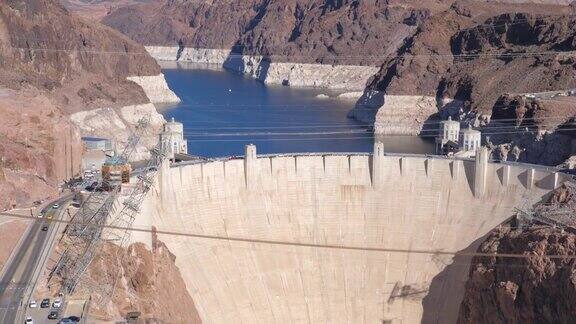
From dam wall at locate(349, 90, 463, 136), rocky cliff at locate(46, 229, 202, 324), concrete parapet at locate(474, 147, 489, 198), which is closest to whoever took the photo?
rocky cliff at locate(46, 229, 202, 324)

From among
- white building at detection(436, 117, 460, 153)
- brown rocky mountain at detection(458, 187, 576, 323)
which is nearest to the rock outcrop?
brown rocky mountain at detection(458, 187, 576, 323)

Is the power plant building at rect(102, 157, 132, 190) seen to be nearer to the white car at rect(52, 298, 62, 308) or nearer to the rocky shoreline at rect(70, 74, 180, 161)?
the white car at rect(52, 298, 62, 308)

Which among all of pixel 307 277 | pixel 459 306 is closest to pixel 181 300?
pixel 307 277

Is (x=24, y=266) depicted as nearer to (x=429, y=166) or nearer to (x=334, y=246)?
A: (x=334, y=246)

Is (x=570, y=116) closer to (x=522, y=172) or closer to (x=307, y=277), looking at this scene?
(x=522, y=172)

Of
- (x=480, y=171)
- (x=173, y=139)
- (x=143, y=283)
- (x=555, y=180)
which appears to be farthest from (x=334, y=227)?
(x=173, y=139)

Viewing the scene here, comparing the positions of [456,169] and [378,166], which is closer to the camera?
[456,169]
